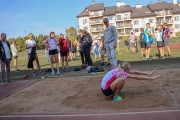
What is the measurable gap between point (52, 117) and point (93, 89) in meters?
2.70

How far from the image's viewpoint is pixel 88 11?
324ft

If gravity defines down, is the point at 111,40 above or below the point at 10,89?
above

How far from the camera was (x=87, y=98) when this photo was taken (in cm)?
709

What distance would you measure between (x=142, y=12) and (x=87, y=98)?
3630 inches

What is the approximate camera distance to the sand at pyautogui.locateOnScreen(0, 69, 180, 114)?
6.04 meters

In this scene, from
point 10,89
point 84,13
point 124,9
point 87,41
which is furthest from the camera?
point 84,13

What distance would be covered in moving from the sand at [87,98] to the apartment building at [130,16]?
282ft

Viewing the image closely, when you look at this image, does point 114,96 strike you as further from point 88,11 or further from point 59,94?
point 88,11

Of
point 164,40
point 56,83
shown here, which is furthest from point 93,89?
point 164,40

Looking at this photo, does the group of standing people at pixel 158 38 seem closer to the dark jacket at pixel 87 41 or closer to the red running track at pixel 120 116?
the dark jacket at pixel 87 41

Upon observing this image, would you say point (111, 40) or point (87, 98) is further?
point (111, 40)

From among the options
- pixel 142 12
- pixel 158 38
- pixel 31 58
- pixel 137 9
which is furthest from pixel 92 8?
pixel 31 58

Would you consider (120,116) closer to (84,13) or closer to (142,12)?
(142,12)

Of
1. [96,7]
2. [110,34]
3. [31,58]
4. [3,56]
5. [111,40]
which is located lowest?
[31,58]
